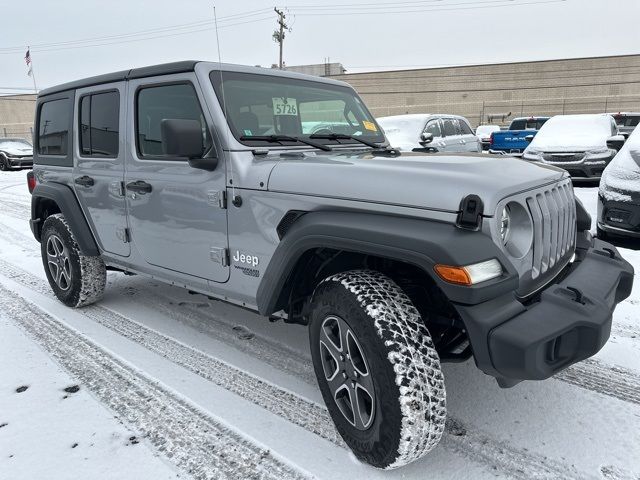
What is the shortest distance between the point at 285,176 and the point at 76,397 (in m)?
1.78

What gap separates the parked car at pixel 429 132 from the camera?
33.0ft

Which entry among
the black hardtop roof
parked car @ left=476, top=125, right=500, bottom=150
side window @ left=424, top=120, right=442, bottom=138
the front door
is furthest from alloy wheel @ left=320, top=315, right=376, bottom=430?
parked car @ left=476, top=125, right=500, bottom=150

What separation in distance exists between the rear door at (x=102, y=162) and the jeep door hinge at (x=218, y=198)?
3.46ft

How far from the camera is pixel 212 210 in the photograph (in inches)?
111

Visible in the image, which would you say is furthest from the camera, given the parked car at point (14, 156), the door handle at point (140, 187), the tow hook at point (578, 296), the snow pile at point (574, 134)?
the parked car at point (14, 156)

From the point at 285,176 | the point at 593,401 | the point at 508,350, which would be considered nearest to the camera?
the point at 508,350

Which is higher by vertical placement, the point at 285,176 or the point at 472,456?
the point at 285,176

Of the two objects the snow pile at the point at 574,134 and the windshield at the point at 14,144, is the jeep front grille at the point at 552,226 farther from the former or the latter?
the windshield at the point at 14,144

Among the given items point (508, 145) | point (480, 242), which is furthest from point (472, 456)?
point (508, 145)

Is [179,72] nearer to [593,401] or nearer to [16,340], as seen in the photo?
[16,340]

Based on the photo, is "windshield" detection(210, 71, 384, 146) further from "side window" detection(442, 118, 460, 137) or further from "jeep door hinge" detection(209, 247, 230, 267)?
"side window" detection(442, 118, 460, 137)

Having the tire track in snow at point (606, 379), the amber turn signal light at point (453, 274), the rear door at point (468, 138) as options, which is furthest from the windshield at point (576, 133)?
the amber turn signal light at point (453, 274)

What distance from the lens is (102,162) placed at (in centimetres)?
368

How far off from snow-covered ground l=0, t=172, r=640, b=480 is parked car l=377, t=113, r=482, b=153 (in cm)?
671
